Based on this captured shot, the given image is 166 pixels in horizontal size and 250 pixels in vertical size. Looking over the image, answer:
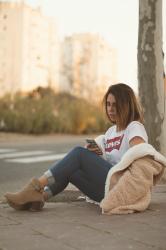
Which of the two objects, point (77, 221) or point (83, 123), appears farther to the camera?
point (83, 123)

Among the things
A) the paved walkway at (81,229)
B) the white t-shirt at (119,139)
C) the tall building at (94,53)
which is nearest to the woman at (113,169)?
the white t-shirt at (119,139)

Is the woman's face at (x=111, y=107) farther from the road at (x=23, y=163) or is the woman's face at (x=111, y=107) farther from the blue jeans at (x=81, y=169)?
the road at (x=23, y=163)

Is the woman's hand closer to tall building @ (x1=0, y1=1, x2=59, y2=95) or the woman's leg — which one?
the woman's leg

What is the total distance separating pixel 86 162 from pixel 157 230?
3.92 ft

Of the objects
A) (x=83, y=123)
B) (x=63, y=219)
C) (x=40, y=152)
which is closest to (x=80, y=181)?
(x=63, y=219)

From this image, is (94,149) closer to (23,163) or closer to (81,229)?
(81,229)

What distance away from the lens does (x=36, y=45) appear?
82875 millimetres

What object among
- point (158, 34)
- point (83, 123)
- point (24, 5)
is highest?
point (24, 5)

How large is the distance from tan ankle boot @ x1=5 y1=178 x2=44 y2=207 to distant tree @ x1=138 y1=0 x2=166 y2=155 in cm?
220

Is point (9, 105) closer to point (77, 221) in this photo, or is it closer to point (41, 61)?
point (77, 221)

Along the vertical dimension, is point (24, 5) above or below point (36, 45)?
above

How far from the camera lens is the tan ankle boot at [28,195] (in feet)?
17.2

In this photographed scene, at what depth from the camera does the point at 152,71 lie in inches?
279

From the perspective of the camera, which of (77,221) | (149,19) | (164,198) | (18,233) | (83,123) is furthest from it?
(83,123)
